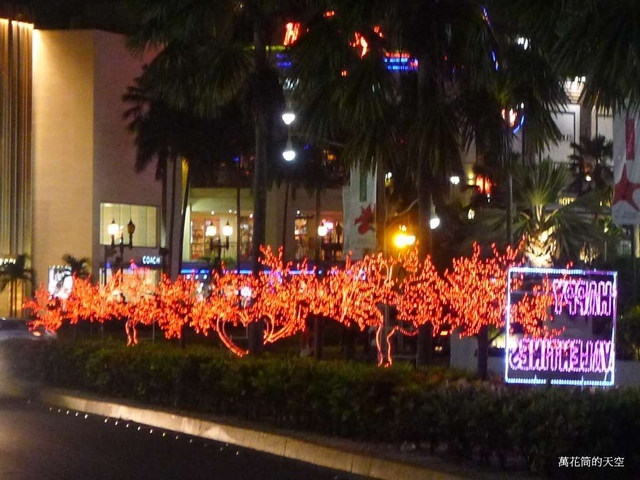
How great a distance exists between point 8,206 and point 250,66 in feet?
130

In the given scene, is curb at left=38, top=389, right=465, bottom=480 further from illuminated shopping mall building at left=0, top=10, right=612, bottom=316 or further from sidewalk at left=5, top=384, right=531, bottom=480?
illuminated shopping mall building at left=0, top=10, right=612, bottom=316

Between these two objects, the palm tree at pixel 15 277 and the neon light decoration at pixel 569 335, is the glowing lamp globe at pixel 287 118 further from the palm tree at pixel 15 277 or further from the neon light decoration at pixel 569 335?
the palm tree at pixel 15 277

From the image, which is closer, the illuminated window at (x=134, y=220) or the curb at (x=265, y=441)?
the curb at (x=265, y=441)

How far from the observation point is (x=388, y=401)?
43.8 feet

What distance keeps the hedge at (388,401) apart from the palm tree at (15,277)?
117ft

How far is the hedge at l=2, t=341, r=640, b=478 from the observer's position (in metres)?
10.6

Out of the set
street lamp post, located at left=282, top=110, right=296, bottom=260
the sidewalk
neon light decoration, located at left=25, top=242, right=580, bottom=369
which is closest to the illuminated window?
street lamp post, located at left=282, top=110, right=296, bottom=260

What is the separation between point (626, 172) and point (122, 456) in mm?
7990

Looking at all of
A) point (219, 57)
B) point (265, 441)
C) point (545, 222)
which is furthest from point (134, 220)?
point (265, 441)

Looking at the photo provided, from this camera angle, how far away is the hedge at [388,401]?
1063 centimetres

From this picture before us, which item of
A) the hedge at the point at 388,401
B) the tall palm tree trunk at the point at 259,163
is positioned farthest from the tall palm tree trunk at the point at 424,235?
the tall palm tree trunk at the point at 259,163

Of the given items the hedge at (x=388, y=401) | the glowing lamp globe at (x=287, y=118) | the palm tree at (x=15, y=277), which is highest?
the glowing lamp globe at (x=287, y=118)

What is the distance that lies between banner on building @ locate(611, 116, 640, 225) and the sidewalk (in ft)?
17.7

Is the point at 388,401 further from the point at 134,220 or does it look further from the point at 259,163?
the point at 134,220
